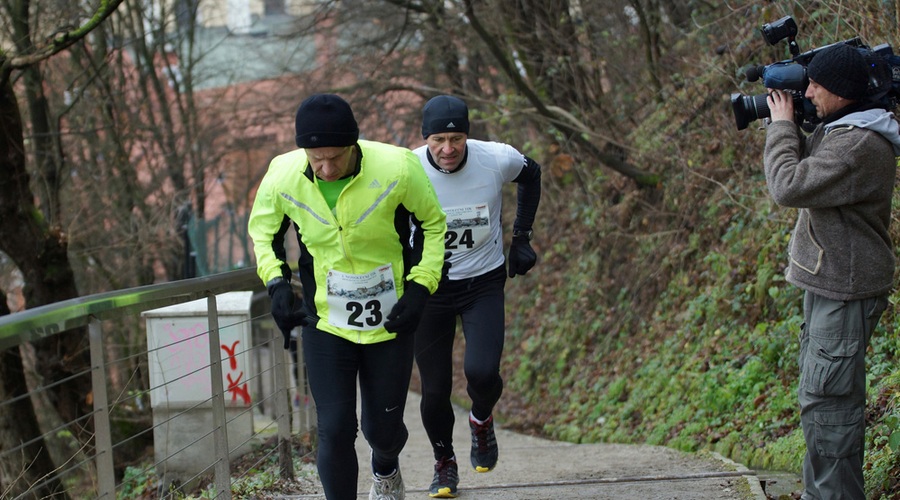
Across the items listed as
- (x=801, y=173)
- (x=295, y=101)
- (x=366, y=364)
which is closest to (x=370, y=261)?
(x=366, y=364)

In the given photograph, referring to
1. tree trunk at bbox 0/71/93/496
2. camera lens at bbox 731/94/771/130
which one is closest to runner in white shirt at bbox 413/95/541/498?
camera lens at bbox 731/94/771/130

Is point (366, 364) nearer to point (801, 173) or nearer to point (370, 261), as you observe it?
point (370, 261)

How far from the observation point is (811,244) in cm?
405

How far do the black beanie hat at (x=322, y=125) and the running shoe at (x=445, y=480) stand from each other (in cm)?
207

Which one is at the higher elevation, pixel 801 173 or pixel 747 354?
pixel 801 173

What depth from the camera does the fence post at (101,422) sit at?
3783mm

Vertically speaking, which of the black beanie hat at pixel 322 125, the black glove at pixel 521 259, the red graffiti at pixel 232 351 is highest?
the black beanie hat at pixel 322 125

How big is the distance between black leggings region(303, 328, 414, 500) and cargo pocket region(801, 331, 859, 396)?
1.64 m

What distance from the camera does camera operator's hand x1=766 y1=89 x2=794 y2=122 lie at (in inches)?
161

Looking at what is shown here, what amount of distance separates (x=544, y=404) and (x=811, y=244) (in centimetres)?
764

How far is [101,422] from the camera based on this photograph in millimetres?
3828

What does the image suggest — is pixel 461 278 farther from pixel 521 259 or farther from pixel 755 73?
pixel 755 73

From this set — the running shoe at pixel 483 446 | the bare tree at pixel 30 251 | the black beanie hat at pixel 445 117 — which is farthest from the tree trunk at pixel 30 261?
the black beanie hat at pixel 445 117

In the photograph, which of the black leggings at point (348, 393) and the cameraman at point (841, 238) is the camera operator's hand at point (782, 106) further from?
the black leggings at point (348, 393)
